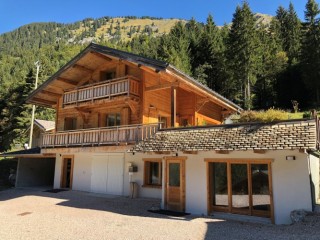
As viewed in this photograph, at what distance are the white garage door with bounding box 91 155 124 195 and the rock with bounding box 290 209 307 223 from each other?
9.99 metres

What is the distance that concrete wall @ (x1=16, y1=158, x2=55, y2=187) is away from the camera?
22.0 metres

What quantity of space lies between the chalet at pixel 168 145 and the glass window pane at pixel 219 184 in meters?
0.04

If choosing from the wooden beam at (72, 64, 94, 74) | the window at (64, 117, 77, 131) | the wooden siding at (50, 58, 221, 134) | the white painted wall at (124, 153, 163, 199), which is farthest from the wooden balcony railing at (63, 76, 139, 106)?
the white painted wall at (124, 153, 163, 199)

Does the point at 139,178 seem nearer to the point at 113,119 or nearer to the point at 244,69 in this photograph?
the point at 113,119

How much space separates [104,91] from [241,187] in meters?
9.91

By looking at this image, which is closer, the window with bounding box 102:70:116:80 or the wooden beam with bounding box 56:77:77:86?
the window with bounding box 102:70:116:80

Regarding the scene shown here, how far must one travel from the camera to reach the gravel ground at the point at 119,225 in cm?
802

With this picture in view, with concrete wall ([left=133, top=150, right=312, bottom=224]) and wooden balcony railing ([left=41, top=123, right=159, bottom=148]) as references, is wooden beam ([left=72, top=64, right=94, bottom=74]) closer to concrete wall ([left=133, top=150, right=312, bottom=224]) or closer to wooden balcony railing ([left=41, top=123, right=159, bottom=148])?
wooden balcony railing ([left=41, top=123, right=159, bottom=148])

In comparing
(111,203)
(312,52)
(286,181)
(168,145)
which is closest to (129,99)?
(168,145)

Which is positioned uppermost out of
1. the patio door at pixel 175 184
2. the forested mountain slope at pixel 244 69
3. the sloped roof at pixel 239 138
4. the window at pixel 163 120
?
the forested mountain slope at pixel 244 69

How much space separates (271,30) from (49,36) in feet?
584

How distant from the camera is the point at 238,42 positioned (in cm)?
4019

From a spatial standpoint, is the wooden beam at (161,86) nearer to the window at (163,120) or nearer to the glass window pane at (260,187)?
the window at (163,120)

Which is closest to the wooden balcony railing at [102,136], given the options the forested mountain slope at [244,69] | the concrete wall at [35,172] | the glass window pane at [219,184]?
the glass window pane at [219,184]
